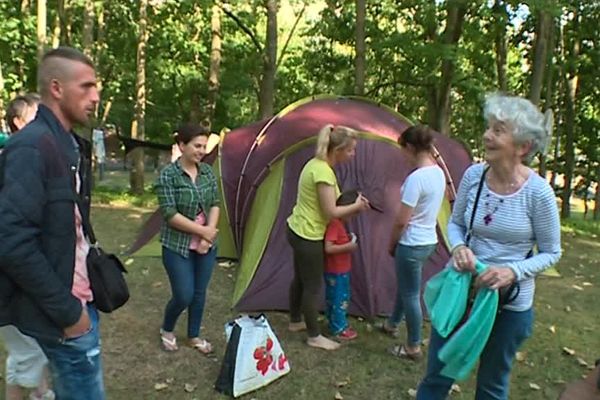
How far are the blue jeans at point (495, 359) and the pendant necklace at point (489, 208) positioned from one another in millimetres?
424

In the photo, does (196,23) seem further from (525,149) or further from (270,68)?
(525,149)

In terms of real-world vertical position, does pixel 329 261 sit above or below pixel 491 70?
below

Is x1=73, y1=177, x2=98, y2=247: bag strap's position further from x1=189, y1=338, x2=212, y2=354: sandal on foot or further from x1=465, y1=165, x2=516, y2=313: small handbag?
x1=189, y1=338, x2=212, y2=354: sandal on foot

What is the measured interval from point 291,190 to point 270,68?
671 cm

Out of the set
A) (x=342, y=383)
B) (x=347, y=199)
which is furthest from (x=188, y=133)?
(x=342, y=383)

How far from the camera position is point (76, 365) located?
2254 mm

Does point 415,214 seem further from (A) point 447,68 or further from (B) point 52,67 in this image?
(A) point 447,68

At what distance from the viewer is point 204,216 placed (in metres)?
4.19

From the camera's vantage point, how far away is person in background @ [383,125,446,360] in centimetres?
405

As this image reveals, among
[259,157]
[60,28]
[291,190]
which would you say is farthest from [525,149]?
[60,28]

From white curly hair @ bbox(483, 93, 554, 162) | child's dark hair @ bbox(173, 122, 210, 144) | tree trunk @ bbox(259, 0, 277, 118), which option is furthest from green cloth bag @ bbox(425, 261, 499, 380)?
tree trunk @ bbox(259, 0, 277, 118)

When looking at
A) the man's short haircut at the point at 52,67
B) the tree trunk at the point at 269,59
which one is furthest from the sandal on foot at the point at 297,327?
the tree trunk at the point at 269,59

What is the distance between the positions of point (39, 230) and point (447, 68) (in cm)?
1172

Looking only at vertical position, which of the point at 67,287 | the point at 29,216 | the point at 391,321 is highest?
the point at 29,216
